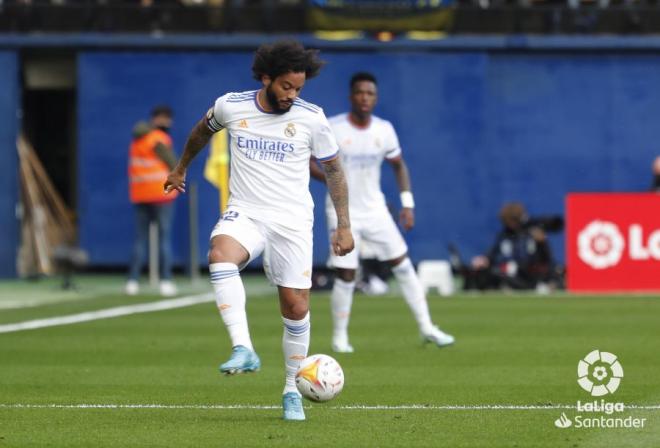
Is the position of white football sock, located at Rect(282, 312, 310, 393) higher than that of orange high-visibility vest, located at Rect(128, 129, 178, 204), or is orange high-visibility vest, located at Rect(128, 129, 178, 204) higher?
white football sock, located at Rect(282, 312, 310, 393)

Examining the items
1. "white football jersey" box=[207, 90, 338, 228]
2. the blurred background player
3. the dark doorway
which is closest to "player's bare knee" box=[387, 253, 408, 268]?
"white football jersey" box=[207, 90, 338, 228]

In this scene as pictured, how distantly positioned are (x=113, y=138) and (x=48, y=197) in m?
1.95

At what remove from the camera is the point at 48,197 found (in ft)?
98.2

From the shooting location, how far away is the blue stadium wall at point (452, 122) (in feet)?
94.2

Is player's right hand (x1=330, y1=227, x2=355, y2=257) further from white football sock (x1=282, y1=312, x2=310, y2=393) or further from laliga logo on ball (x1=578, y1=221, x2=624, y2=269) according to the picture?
laliga logo on ball (x1=578, y1=221, x2=624, y2=269)

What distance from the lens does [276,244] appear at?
9961 millimetres

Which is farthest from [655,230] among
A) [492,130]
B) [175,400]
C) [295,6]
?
[175,400]

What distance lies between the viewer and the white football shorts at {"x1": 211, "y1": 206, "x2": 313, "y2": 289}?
32.4ft

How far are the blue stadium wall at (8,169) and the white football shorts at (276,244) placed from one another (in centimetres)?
1912

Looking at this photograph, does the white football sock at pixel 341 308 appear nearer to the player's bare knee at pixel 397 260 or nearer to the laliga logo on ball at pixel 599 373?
the player's bare knee at pixel 397 260

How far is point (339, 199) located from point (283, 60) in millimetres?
953

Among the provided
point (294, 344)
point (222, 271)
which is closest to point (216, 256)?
point (222, 271)

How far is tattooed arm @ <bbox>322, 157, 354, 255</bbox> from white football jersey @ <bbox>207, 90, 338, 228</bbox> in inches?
3.7

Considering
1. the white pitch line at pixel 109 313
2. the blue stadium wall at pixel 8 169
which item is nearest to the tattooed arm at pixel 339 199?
the white pitch line at pixel 109 313
